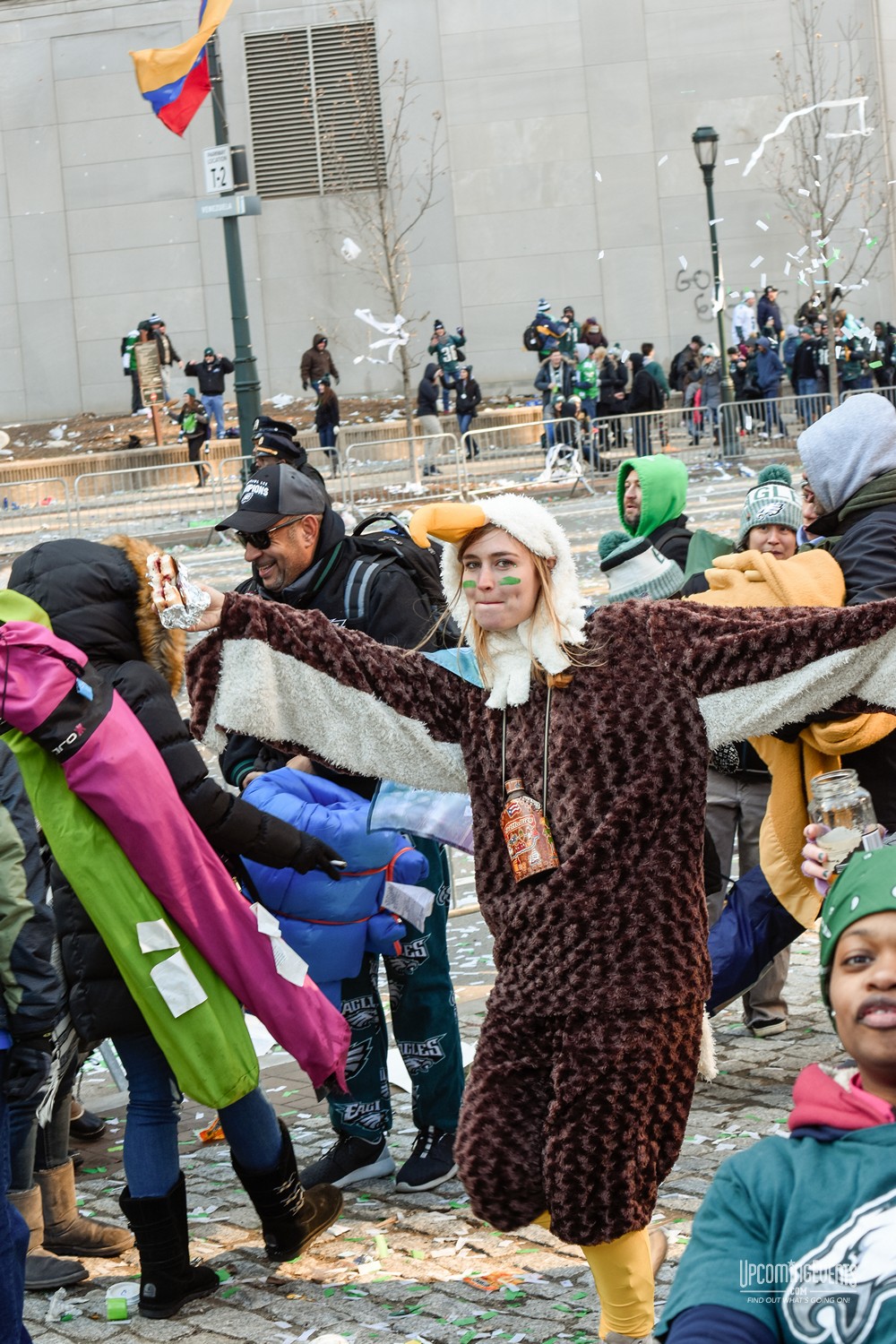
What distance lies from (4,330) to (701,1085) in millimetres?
35244

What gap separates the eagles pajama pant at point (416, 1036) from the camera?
5488mm

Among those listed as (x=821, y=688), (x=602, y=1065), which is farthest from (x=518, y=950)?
(x=821, y=688)

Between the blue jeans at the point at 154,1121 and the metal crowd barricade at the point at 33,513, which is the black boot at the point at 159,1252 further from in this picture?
the metal crowd barricade at the point at 33,513

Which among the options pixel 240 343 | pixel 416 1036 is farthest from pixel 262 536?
pixel 240 343

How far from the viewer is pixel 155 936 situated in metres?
4.50

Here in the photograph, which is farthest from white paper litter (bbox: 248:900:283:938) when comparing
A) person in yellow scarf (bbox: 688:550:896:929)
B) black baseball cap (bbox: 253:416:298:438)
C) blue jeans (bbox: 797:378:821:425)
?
blue jeans (bbox: 797:378:821:425)

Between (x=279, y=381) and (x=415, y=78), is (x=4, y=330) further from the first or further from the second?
(x=415, y=78)

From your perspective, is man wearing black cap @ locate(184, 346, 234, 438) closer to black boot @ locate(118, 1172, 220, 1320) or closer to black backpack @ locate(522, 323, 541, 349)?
black backpack @ locate(522, 323, 541, 349)

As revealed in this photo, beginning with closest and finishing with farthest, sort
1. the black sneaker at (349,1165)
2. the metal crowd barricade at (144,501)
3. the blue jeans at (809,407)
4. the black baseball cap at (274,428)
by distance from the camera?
the black sneaker at (349,1165) < the black baseball cap at (274,428) < the metal crowd barricade at (144,501) < the blue jeans at (809,407)

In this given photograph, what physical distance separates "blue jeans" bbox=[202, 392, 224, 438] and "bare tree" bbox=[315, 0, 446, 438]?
20.5 feet

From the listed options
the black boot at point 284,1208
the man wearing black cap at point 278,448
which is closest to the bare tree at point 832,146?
the man wearing black cap at point 278,448

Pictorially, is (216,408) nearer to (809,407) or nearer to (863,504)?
(809,407)

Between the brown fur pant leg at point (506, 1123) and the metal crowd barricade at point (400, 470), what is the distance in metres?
19.5

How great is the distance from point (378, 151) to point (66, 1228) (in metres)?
34.8
